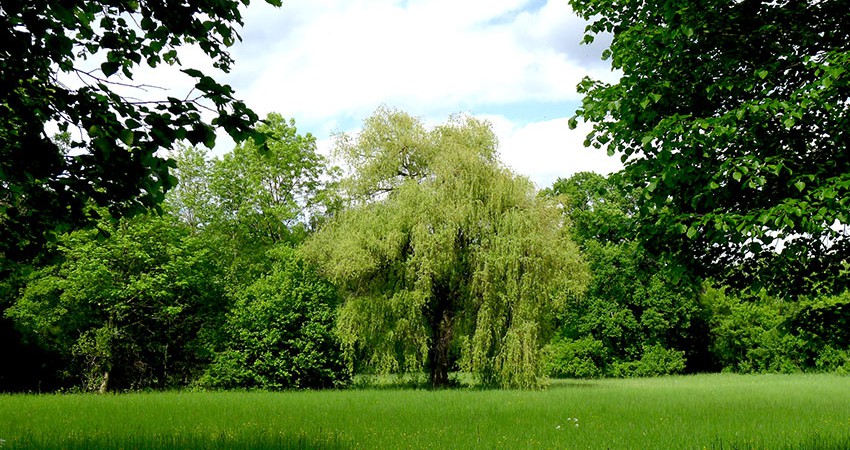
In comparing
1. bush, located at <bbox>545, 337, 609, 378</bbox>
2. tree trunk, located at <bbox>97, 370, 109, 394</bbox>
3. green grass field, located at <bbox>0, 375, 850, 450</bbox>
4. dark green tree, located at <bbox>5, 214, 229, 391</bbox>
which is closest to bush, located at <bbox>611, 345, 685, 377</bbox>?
bush, located at <bbox>545, 337, 609, 378</bbox>

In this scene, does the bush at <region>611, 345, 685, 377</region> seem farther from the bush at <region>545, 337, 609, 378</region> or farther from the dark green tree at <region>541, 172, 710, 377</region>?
the bush at <region>545, 337, 609, 378</region>

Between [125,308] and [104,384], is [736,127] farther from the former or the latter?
[104,384]

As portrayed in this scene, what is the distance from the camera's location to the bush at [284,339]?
27.9 m

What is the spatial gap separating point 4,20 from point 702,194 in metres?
7.73

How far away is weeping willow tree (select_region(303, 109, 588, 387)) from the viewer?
24297 mm

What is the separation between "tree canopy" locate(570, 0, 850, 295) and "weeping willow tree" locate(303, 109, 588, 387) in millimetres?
14435

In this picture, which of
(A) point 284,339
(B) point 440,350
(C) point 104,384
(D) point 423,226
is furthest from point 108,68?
(C) point 104,384

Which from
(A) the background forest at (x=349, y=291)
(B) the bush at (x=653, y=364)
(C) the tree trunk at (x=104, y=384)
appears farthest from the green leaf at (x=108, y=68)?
(B) the bush at (x=653, y=364)

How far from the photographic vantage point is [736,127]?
7984mm

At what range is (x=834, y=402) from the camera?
64.6 ft

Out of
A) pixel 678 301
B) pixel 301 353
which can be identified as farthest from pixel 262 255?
pixel 678 301

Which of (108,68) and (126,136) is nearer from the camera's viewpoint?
(126,136)

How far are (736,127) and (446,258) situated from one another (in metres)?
17.1

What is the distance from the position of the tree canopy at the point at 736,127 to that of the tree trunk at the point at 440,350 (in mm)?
17290
